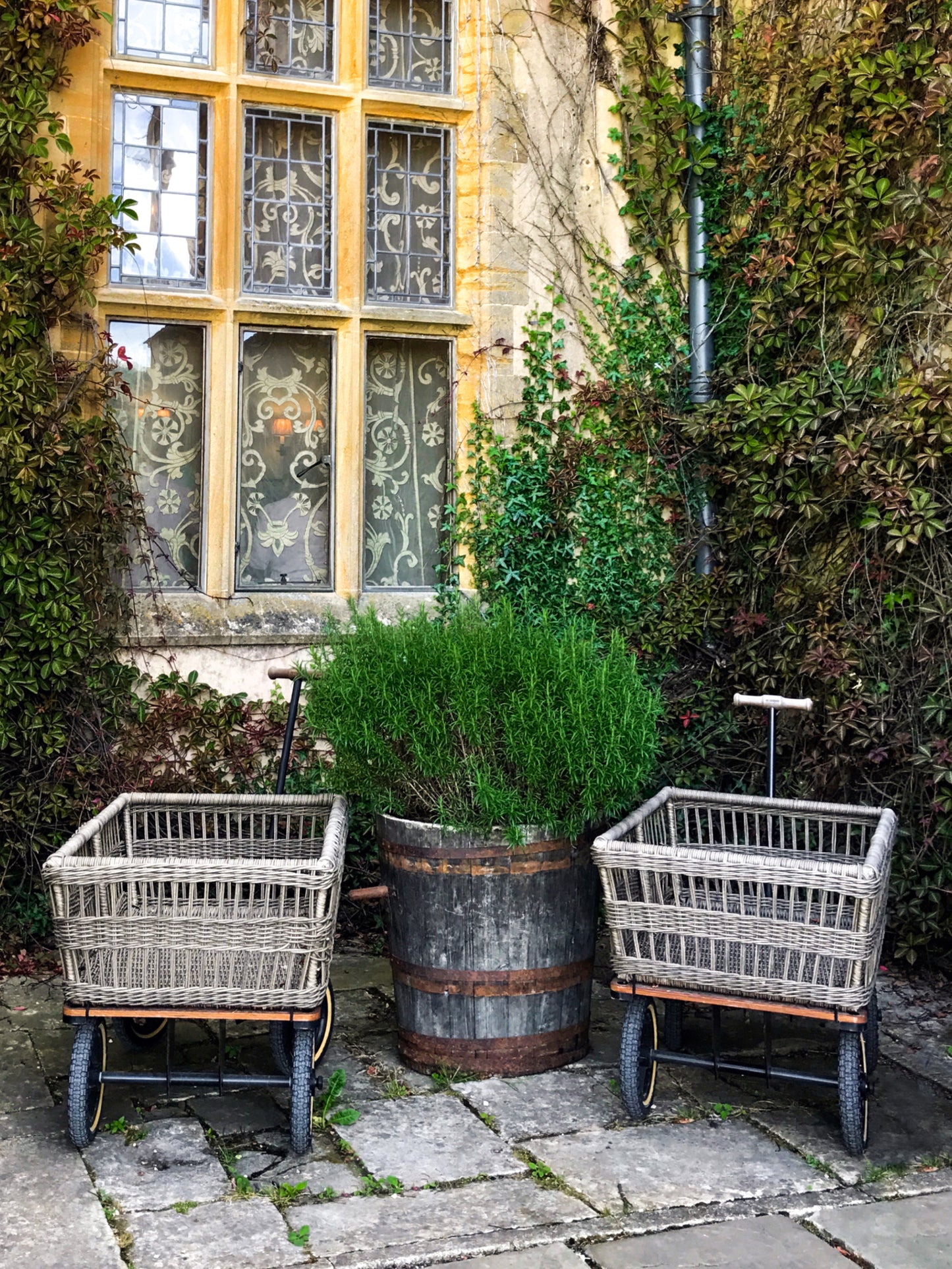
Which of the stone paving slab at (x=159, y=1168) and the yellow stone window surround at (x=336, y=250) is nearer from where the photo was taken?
the stone paving slab at (x=159, y=1168)

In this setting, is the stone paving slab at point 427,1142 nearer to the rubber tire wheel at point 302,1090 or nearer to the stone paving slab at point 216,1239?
the rubber tire wheel at point 302,1090

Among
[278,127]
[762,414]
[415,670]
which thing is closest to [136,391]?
[278,127]

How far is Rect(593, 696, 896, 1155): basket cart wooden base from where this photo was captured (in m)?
3.51

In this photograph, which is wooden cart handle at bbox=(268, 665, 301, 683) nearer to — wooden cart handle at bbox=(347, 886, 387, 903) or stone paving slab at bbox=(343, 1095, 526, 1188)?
wooden cart handle at bbox=(347, 886, 387, 903)

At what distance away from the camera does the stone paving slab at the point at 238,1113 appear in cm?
A: 371

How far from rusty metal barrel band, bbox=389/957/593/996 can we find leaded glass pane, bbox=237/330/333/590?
2.14 m

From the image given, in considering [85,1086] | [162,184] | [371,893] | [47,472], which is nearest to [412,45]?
[162,184]

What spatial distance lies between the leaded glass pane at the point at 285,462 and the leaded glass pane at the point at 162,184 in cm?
43

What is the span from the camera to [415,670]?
397 centimetres

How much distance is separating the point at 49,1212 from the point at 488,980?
4.56ft

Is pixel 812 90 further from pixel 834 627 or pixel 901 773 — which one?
pixel 901 773

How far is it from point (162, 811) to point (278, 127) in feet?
9.95

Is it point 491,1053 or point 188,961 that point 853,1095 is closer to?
point 491,1053

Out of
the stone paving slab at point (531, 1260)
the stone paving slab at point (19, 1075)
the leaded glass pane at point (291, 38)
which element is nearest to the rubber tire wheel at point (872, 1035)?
the stone paving slab at point (531, 1260)
